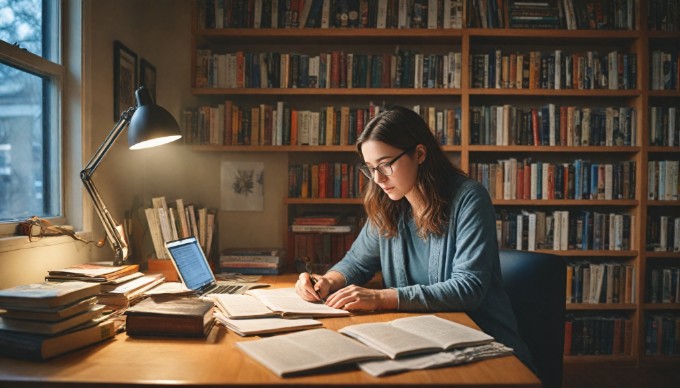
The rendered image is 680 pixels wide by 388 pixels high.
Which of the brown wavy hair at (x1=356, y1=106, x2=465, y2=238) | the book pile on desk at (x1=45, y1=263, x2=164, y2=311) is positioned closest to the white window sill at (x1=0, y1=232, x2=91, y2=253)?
the book pile on desk at (x1=45, y1=263, x2=164, y2=311)

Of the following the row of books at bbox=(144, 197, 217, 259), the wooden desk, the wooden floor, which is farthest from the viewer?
the wooden floor

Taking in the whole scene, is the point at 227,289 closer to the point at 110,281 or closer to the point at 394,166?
the point at 110,281

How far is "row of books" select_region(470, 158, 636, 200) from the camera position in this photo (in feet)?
9.53

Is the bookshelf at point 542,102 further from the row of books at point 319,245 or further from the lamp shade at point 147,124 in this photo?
the lamp shade at point 147,124

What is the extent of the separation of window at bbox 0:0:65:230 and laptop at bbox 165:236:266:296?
519 mm

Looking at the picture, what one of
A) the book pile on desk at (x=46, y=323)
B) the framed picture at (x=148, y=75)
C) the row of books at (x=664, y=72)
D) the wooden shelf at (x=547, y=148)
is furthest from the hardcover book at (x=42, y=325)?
the row of books at (x=664, y=72)

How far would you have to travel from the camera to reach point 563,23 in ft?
9.43

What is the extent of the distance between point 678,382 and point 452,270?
1929 mm

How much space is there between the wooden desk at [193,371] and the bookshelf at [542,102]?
5.57 ft

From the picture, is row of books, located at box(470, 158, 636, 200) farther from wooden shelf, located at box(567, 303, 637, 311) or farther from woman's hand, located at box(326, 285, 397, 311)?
woman's hand, located at box(326, 285, 397, 311)

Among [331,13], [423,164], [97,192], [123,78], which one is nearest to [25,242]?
[97,192]

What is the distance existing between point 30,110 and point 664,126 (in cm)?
302

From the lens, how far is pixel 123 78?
2547 mm

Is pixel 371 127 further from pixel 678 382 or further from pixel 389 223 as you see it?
pixel 678 382
